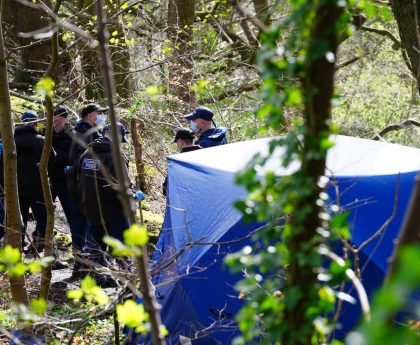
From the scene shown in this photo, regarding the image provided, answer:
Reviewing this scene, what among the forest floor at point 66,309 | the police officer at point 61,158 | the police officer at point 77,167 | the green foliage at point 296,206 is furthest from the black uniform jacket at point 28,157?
the green foliage at point 296,206

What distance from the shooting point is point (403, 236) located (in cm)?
137

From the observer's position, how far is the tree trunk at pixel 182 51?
Result: 10141 mm

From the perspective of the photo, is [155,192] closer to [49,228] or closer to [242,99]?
[242,99]

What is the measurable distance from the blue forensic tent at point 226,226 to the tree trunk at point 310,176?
2246mm

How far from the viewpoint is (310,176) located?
1.99 metres

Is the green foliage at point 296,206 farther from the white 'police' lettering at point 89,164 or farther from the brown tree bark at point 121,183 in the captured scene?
the white 'police' lettering at point 89,164

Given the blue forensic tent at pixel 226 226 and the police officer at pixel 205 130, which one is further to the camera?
the police officer at pixel 205 130

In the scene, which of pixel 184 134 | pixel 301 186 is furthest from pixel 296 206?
pixel 184 134

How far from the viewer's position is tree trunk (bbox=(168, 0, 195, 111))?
10141mm

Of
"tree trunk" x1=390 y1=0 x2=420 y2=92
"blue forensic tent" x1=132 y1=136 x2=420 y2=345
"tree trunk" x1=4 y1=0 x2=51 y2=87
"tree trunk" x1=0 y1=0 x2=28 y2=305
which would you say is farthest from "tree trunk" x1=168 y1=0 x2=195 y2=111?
"tree trunk" x1=0 y1=0 x2=28 y2=305

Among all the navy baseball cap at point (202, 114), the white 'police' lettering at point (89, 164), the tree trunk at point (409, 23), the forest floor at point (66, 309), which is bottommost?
the forest floor at point (66, 309)

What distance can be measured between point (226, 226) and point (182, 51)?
618cm

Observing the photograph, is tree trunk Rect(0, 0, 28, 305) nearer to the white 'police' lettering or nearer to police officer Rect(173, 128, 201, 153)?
the white 'police' lettering

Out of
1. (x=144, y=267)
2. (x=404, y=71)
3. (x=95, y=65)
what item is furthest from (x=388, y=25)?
(x=144, y=267)
